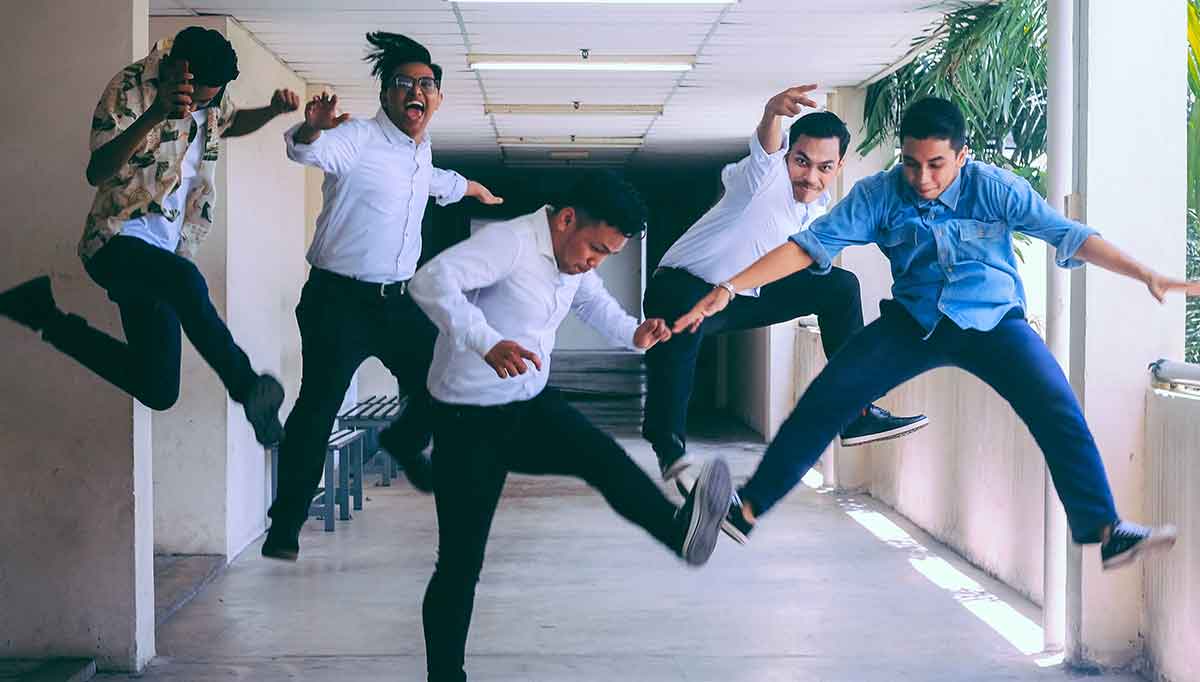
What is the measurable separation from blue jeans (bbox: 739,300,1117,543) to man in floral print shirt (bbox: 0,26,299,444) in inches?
57.2

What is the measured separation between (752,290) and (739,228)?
7.7 inches

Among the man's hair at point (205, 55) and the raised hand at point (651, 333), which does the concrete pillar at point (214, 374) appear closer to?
the man's hair at point (205, 55)

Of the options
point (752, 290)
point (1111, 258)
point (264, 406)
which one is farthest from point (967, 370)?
point (264, 406)

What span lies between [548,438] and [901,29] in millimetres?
5521

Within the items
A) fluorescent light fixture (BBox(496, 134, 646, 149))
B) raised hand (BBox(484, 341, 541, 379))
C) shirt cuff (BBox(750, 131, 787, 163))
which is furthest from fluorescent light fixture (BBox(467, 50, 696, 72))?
raised hand (BBox(484, 341, 541, 379))

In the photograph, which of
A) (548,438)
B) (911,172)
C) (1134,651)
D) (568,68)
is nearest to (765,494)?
(548,438)

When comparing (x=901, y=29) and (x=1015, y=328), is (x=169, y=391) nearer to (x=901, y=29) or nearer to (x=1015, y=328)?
(x=1015, y=328)

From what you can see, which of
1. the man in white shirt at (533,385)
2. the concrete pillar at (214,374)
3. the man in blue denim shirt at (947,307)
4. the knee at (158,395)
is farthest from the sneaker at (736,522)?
the concrete pillar at (214,374)

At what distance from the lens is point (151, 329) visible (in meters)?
3.93

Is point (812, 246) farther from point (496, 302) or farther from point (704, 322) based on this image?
point (496, 302)

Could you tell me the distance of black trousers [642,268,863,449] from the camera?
4.18 metres

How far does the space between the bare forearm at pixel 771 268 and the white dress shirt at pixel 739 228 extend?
321 mm

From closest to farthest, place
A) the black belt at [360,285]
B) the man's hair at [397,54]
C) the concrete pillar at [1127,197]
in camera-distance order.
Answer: the man's hair at [397,54], the black belt at [360,285], the concrete pillar at [1127,197]

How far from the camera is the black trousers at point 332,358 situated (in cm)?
398
